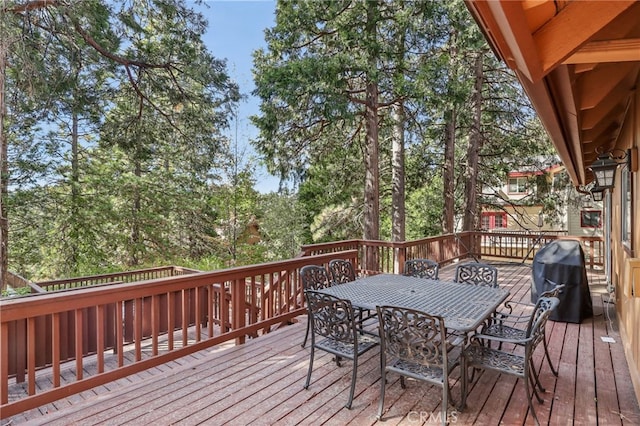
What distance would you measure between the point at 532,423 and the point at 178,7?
8.40 m

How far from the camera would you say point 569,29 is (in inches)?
52.6

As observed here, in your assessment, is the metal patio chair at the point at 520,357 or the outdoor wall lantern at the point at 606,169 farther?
the outdoor wall lantern at the point at 606,169

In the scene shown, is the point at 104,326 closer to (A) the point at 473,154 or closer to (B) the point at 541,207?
(A) the point at 473,154

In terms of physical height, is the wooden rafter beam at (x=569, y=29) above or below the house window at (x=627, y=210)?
above

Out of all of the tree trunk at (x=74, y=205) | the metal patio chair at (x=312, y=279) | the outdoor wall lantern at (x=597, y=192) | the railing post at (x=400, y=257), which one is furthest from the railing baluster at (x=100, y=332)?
the tree trunk at (x=74, y=205)

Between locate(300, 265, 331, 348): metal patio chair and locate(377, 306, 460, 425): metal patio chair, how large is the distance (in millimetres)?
1413

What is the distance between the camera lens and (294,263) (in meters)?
4.70

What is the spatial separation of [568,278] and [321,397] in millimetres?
3743

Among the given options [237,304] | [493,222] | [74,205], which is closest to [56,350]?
[237,304]

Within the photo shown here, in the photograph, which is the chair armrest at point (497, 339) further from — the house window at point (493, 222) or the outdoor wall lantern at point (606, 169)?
the house window at point (493, 222)

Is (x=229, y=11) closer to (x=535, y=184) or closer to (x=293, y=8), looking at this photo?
(x=293, y=8)

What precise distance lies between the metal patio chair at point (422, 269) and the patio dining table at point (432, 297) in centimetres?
64

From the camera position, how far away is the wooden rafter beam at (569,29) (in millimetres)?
1265

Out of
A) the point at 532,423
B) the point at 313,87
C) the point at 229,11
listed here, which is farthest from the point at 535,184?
the point at 532,423
